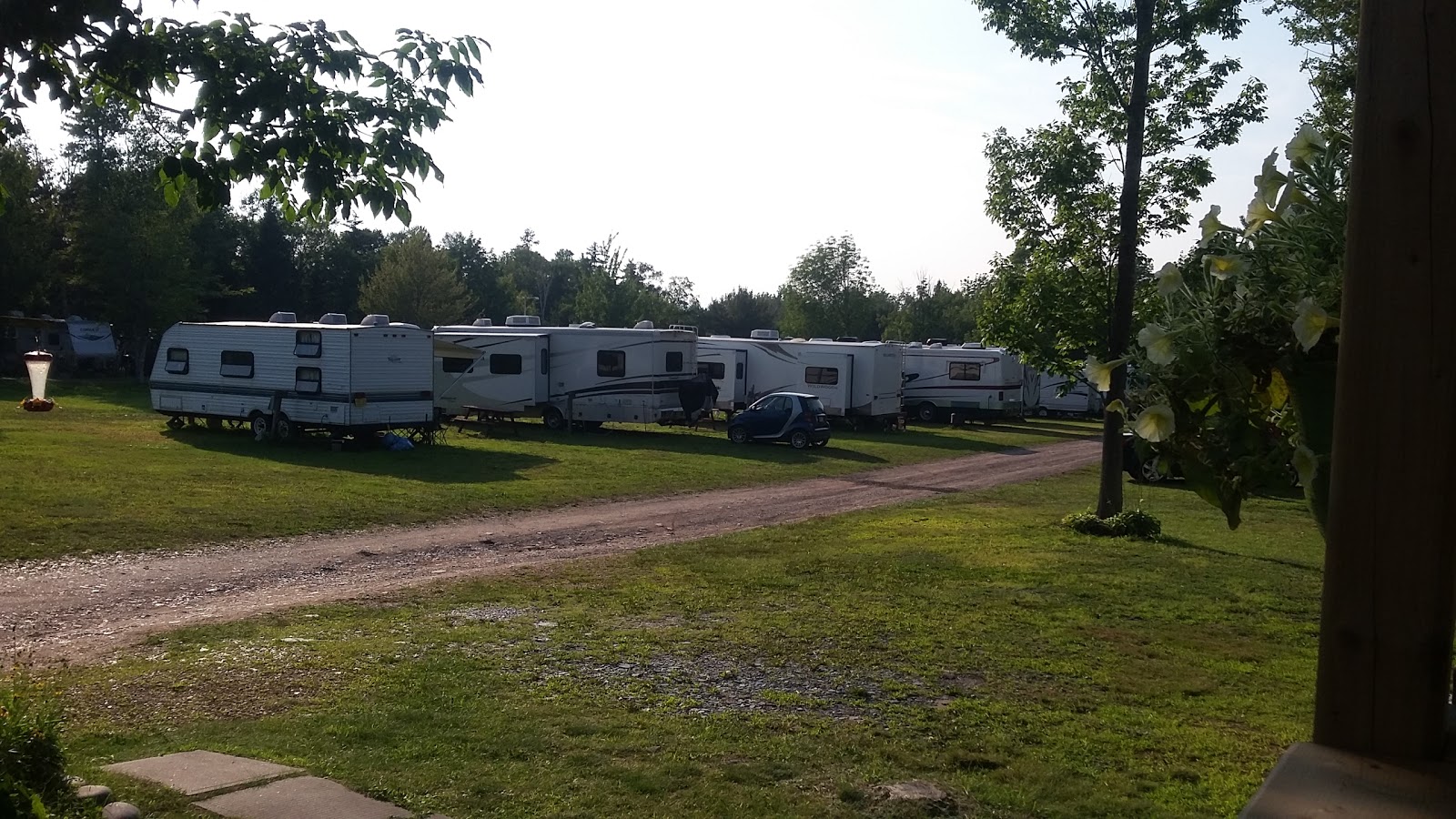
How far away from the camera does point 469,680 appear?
7535 mm

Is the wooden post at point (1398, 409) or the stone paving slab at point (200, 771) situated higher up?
the wooden post at point (1398, 409)

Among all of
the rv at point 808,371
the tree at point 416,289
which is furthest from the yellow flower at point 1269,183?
the tree at point 416,289

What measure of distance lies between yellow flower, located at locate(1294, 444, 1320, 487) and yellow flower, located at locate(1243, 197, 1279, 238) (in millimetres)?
478

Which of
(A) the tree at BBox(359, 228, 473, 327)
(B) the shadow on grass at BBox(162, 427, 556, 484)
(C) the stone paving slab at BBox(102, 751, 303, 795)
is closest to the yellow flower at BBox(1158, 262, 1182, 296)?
(C) the stone paving slab at BBox(102, 751, 303, 795)

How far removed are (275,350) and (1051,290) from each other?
1692cm

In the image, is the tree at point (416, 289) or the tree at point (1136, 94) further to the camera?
the tree at point (416, 289)

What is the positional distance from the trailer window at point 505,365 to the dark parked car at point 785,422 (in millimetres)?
5829

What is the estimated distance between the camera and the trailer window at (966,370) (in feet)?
141

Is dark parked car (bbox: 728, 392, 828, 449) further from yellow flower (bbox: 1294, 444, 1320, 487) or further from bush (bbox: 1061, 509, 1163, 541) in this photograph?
yellow flower (bbox: 1294, 444, 1320, 487)

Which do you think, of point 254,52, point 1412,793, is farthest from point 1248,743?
point 254,52

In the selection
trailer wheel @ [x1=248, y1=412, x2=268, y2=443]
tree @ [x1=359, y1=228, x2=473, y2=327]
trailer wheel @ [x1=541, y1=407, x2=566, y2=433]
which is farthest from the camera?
tree @ [x1=359, y1=228, x2=473, y2=327]

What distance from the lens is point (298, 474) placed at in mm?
20688

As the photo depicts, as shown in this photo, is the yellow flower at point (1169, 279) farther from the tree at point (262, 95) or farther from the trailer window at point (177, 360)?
the trailer window at point (177, 360)

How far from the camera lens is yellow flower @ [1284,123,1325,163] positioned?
8.28 feet
